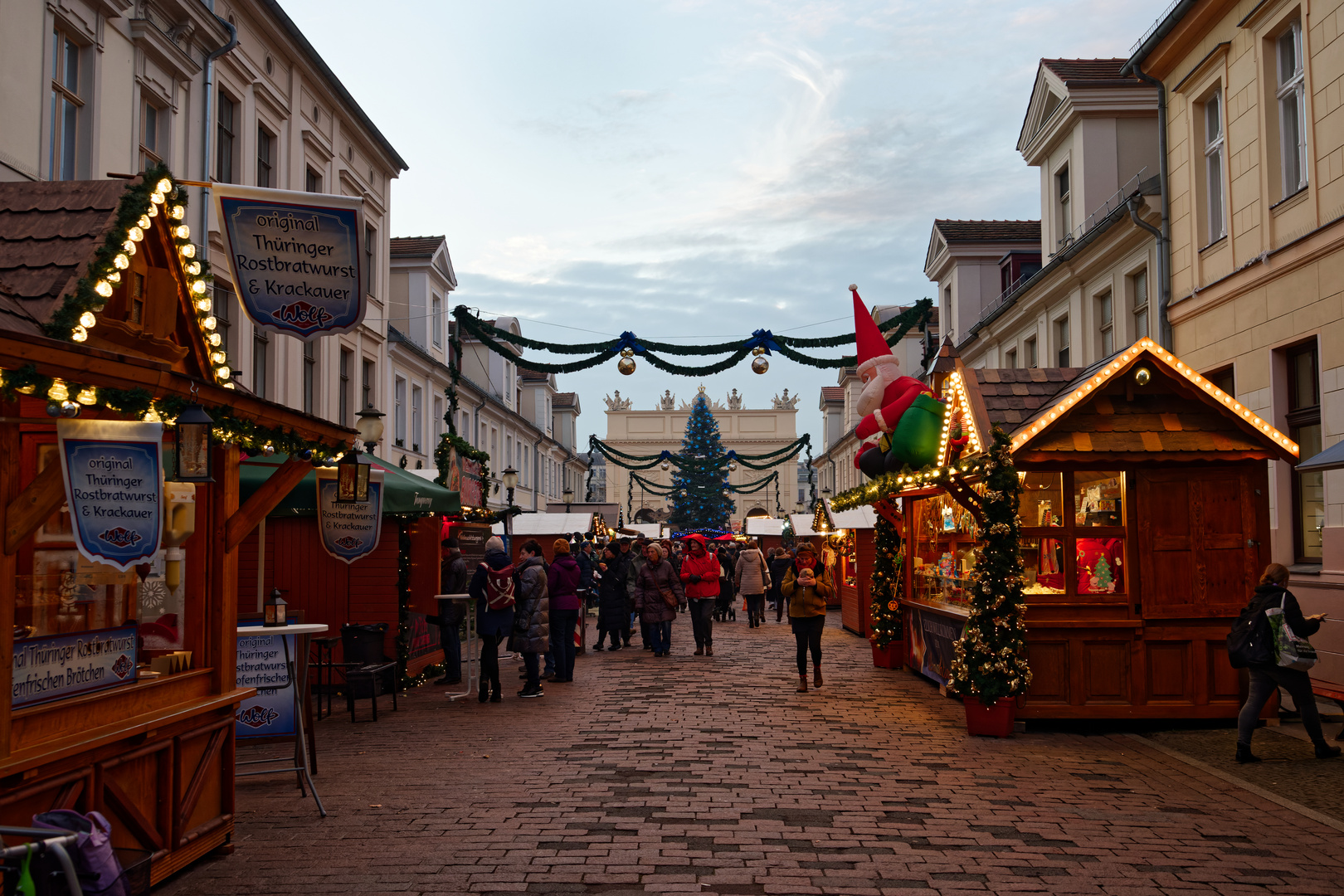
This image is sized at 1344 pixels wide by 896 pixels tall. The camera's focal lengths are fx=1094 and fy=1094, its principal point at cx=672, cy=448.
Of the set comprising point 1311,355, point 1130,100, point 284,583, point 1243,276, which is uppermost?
point 1130,100

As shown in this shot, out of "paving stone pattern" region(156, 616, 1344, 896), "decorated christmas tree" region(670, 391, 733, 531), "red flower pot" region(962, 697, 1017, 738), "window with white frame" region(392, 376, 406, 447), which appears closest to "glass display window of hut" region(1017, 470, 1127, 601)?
"red flower pot" region(962, 697, 1017, 738)

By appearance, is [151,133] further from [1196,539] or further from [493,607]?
[1196,539]

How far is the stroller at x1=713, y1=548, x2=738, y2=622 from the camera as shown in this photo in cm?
2494

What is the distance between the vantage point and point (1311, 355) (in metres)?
13.1

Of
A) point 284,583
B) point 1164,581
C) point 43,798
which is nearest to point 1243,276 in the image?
point 1164,581

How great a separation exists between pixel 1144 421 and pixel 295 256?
789cm

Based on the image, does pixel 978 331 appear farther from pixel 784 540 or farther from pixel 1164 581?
pixel 1164 581

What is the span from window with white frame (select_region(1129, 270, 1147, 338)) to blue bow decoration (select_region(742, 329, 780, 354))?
6.50 m

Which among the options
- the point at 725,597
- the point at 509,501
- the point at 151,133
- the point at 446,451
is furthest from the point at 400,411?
the point at 151,133

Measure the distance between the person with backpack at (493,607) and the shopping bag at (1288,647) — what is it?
307 inches

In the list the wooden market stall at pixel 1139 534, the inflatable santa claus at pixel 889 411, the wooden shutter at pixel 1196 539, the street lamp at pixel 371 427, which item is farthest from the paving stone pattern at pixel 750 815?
the street lamp at pixel 371 427

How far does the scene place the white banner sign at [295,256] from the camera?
7.31m

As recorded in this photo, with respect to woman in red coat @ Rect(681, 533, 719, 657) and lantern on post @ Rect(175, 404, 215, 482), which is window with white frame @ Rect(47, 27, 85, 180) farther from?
woman in red coat @ Rect(681, 533, 719, 657)

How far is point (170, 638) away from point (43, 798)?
1612 millimetres
